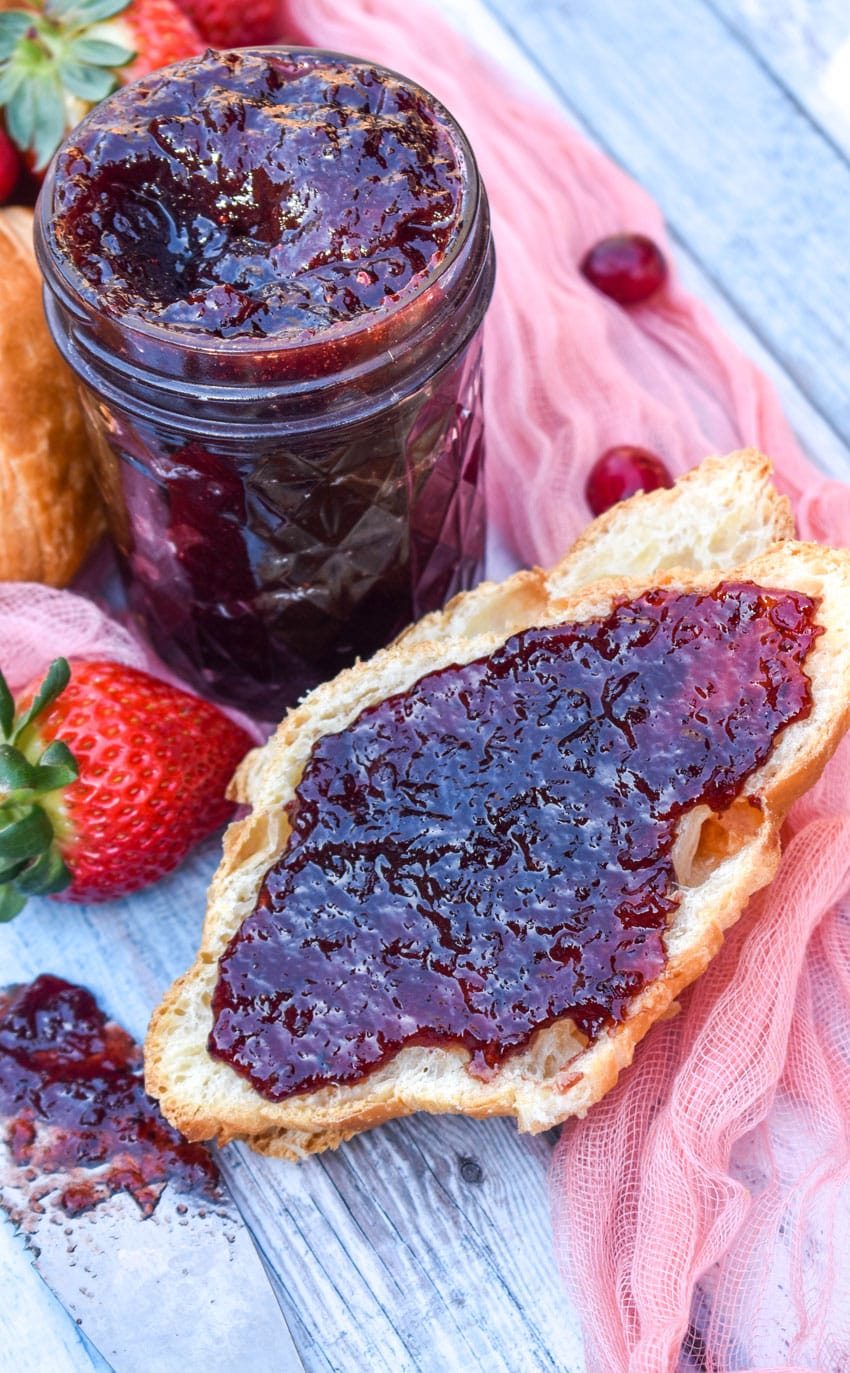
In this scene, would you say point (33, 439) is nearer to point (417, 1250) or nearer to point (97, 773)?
point (97, 773)

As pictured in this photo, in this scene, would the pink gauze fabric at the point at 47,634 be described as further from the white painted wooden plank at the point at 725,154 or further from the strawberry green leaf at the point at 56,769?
the white painted wooden plank at the point at 725,154

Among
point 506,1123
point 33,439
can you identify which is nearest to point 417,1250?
point 506,1123

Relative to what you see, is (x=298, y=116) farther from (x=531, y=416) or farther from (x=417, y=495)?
(x=531, y=416)

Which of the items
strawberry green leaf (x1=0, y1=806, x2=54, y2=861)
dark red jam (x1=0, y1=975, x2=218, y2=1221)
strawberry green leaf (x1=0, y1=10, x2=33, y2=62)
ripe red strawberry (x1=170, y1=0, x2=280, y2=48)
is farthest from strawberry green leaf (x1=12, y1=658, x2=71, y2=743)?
ripe red strawberry (x1=170, y1=0, x2=280, y2=48)

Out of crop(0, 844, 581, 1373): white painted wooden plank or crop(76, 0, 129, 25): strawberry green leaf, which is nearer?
crop(0, 844, 581, 1373): white painted wooden plank

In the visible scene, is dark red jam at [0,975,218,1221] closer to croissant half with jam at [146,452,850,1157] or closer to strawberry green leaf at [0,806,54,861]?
croissant half with jam at [146,452,850,1157]
